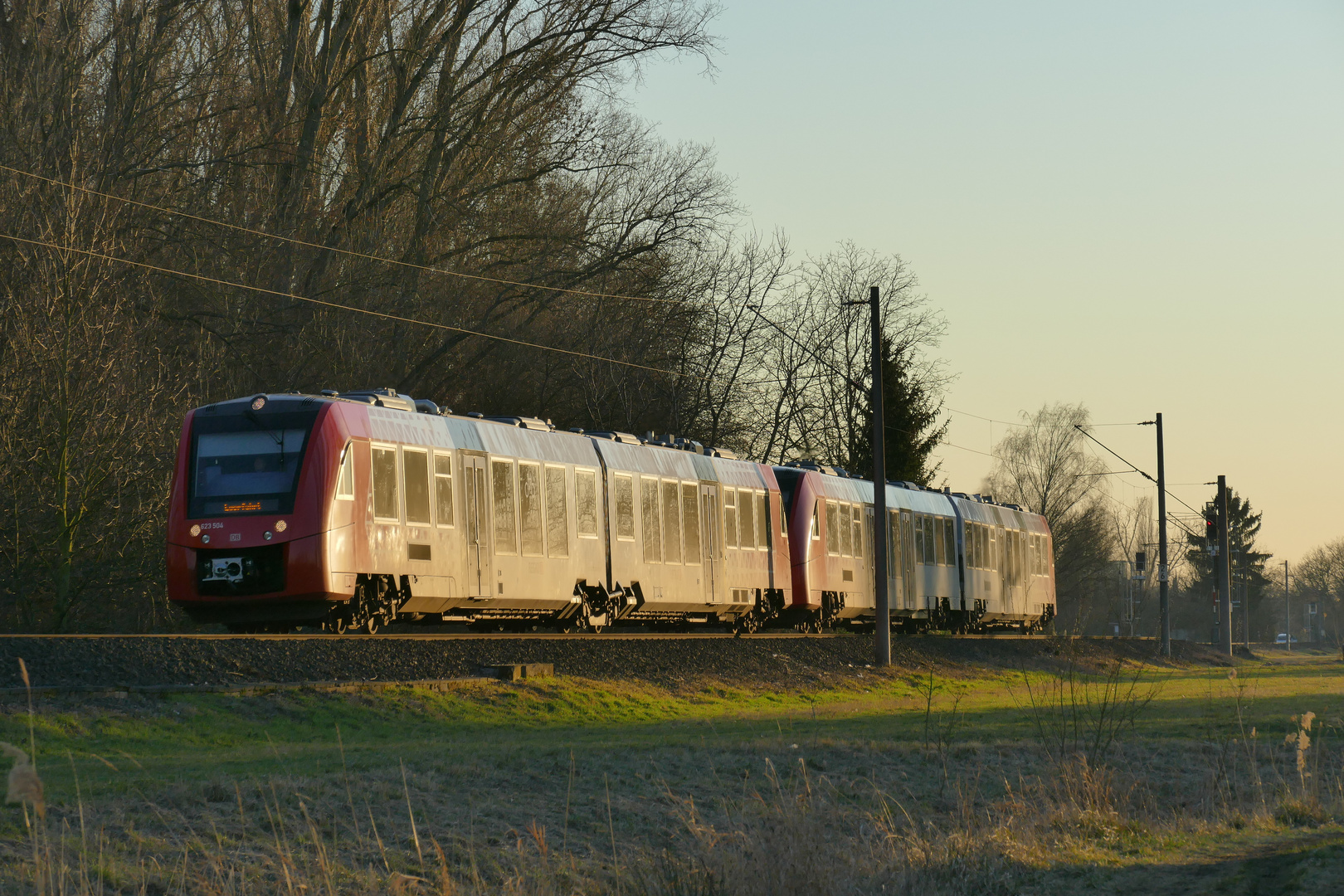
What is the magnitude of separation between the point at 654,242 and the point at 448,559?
18.1 m

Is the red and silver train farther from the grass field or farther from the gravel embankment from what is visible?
the grass field

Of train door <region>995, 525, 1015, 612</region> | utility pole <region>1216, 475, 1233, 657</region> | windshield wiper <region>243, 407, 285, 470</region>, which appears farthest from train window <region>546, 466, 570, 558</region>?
utility pole <region>1216, 475, 1233, 657</region>

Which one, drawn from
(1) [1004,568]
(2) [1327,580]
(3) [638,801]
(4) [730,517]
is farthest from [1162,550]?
(2) [1327,580]

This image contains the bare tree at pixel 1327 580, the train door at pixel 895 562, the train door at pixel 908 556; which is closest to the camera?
the train door at pixel 895 562

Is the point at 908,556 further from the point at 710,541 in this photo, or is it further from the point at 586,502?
the point at 586,502

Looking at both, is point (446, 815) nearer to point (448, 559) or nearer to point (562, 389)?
point (448, 559)

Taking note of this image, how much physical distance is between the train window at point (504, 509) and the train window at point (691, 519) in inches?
214

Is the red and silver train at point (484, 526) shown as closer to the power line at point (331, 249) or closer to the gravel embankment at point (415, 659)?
the gravel embankment at point (415, 659)

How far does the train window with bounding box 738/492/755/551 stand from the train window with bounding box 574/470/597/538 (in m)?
5.36

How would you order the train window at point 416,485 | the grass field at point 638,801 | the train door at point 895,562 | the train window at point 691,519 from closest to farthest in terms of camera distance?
1. the grass field at point 638,801
2. the train window at point 416,485
3. the train window at point 691,519
4. the train door at point 895,562

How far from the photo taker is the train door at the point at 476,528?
21.5 m

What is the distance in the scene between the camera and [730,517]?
29172 mm

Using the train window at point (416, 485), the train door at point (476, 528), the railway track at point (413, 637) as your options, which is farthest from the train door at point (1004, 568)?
the train window at point (416, 485)

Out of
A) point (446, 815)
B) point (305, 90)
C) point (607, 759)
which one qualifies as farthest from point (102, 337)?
point (446, 815)
